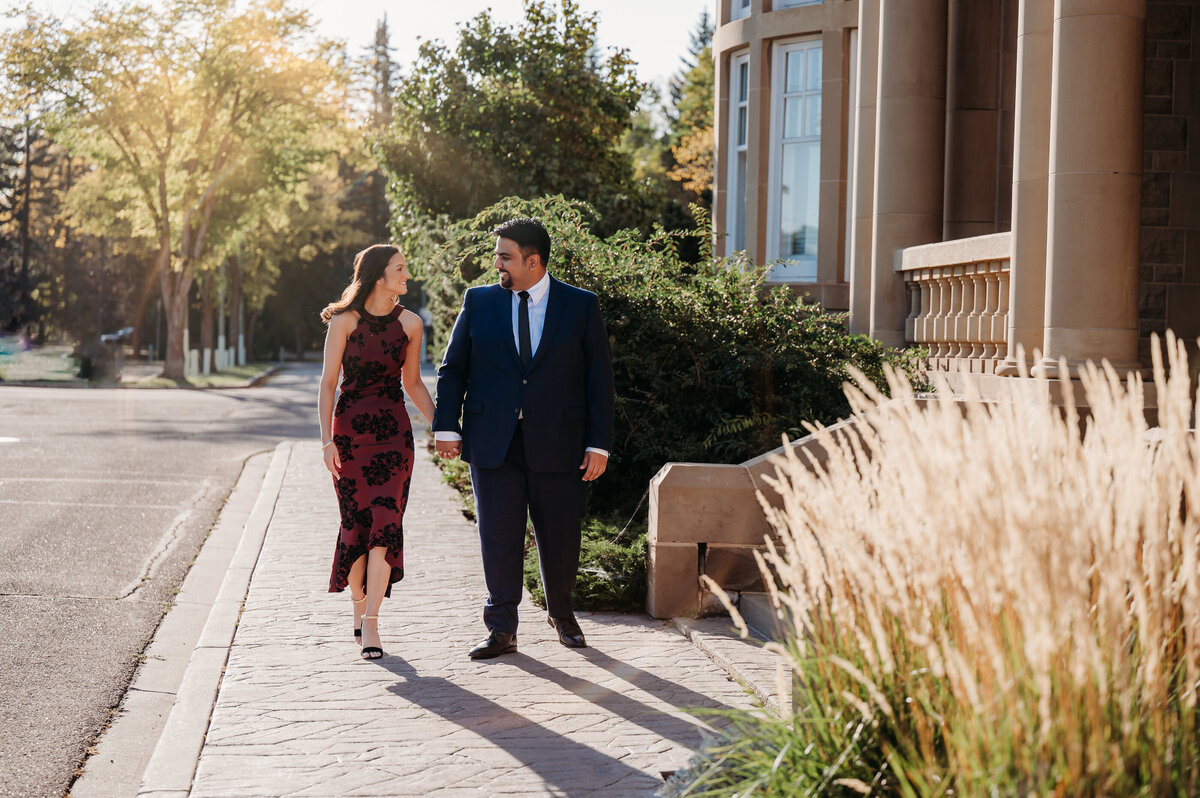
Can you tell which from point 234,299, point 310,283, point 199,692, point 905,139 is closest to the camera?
point 199,692

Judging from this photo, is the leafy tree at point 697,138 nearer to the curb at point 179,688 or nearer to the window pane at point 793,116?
the window pane at point 793,116

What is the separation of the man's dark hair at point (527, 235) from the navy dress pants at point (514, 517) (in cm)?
84

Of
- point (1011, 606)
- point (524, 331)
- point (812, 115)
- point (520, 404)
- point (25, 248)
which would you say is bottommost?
point (1011, 606)

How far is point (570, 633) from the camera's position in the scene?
647 cm

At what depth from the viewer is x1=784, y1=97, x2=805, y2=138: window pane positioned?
16016mm

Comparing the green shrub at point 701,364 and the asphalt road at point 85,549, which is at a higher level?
the green shrub at point 701,364

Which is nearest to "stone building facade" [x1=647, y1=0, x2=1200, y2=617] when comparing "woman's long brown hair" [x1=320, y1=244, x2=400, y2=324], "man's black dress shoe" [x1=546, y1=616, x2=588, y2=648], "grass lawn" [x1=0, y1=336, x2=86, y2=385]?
"man's black dress shoe" [x1=546, y1=616, x2=588, y2=648]

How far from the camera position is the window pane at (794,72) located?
16.0 meters

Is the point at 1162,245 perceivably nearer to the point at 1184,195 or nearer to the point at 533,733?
the point at 1184,195

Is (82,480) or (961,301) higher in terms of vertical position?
(961,301)

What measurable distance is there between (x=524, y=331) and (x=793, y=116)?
35.0 feet

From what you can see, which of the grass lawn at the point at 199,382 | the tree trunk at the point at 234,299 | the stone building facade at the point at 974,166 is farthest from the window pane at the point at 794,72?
the tree trunk at the point at 234,299

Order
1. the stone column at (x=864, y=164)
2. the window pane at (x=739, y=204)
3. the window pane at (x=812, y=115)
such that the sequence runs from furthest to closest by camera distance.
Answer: the window pane at (x=739, y=204) < the window pane at (x=812, y=115) < the stone column at (x=864, y=164)

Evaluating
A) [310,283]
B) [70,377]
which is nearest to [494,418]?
[70,377]
